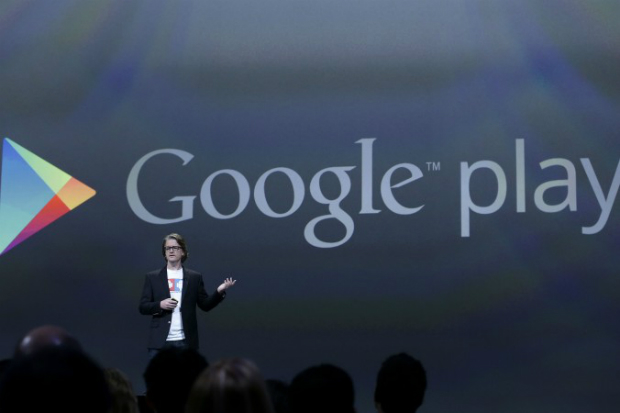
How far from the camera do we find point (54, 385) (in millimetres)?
1356

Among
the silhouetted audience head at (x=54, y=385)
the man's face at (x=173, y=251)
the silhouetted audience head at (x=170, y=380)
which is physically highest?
the man's face at (x=173, y=251)

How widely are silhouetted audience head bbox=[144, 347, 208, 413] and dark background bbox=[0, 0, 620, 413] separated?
381 centimetres

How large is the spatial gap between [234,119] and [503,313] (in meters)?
2.21

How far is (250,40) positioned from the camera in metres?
6.67

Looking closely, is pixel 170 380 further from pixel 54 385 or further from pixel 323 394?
pixel 54 385

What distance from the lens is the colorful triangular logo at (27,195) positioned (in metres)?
6.87

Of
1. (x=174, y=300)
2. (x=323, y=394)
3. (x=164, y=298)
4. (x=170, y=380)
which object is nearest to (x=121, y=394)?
(x=170, y=380)

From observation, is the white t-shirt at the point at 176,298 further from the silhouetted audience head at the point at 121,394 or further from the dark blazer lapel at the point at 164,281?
the silhouetted audience head at the point at 121,394

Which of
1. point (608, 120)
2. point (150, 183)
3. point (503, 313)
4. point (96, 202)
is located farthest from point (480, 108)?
point (96, 202)

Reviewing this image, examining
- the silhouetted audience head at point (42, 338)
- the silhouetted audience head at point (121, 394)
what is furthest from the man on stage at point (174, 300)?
the silhouetted audience head at point (42, 338)

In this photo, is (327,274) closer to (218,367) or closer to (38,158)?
(38,158)

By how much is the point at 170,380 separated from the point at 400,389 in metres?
0.80

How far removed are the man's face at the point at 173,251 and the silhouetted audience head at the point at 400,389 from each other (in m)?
2.90

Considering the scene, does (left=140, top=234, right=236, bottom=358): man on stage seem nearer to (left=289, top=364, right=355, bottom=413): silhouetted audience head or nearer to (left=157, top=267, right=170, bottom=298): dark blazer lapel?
(left=157, top=267, right=170, bottom=298): dark blazer lapel
